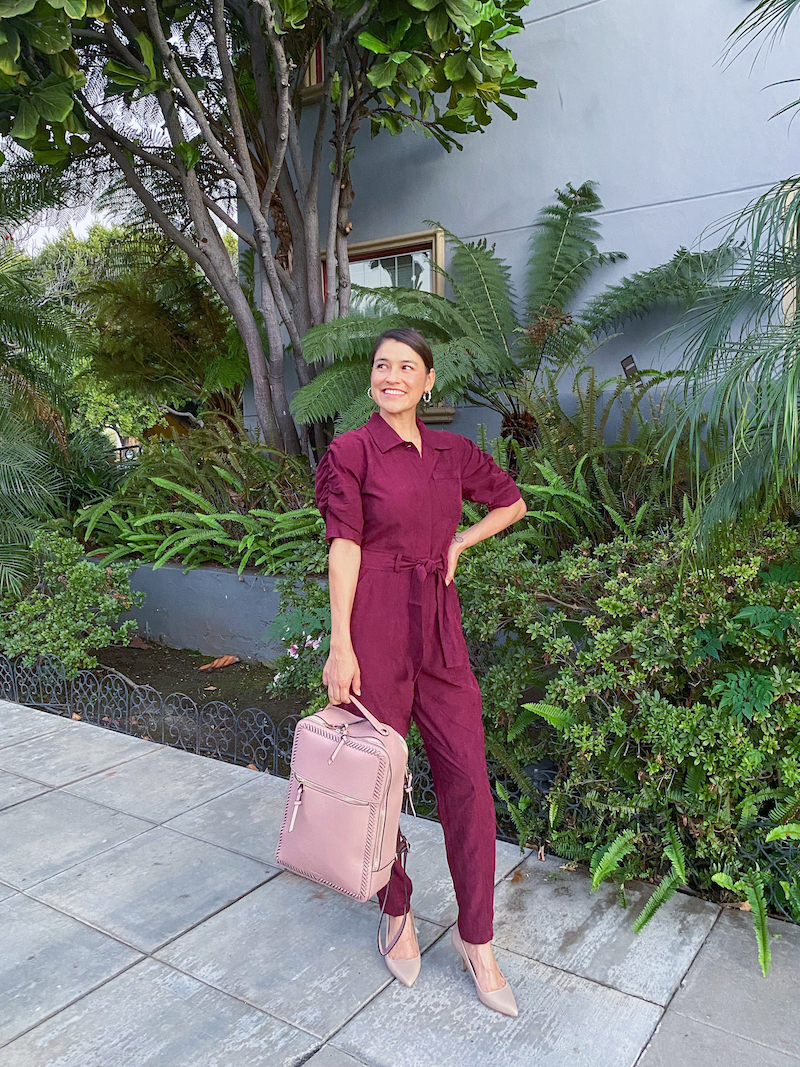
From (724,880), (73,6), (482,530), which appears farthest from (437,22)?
(724,880)

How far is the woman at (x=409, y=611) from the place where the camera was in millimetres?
2412

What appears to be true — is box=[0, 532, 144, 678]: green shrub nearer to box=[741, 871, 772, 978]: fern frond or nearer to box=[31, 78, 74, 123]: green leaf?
box=[31, 78, 74, 123]: green leaf

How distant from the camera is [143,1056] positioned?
2326 millimetres

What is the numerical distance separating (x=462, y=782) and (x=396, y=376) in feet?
3.89

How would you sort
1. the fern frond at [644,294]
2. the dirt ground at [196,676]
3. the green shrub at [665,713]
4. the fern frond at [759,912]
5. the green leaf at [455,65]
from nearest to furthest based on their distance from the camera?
the fern frond at [759,912] < the green shrub at [665,713] < the dirt ground at [196,676] < the green leaf at [455,65] < the fern frond at [644,294]

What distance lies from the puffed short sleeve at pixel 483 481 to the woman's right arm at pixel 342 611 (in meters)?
0.48

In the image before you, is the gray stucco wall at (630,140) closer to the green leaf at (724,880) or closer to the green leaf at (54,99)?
the green leaf at (54,99)

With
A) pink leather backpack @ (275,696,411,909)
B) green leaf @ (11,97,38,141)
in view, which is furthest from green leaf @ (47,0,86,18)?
pink leather backpack @ (275,696,411,909)

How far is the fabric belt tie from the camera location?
2.45m

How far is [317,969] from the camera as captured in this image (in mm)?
2680

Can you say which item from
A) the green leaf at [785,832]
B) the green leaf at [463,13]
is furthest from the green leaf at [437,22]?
the green leaf at [785,832]

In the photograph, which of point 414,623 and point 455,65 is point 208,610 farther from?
point 455,65

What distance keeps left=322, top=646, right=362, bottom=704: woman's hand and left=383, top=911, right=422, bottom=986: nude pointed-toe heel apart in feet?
2.60

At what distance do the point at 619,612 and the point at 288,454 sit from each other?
4576 mm
